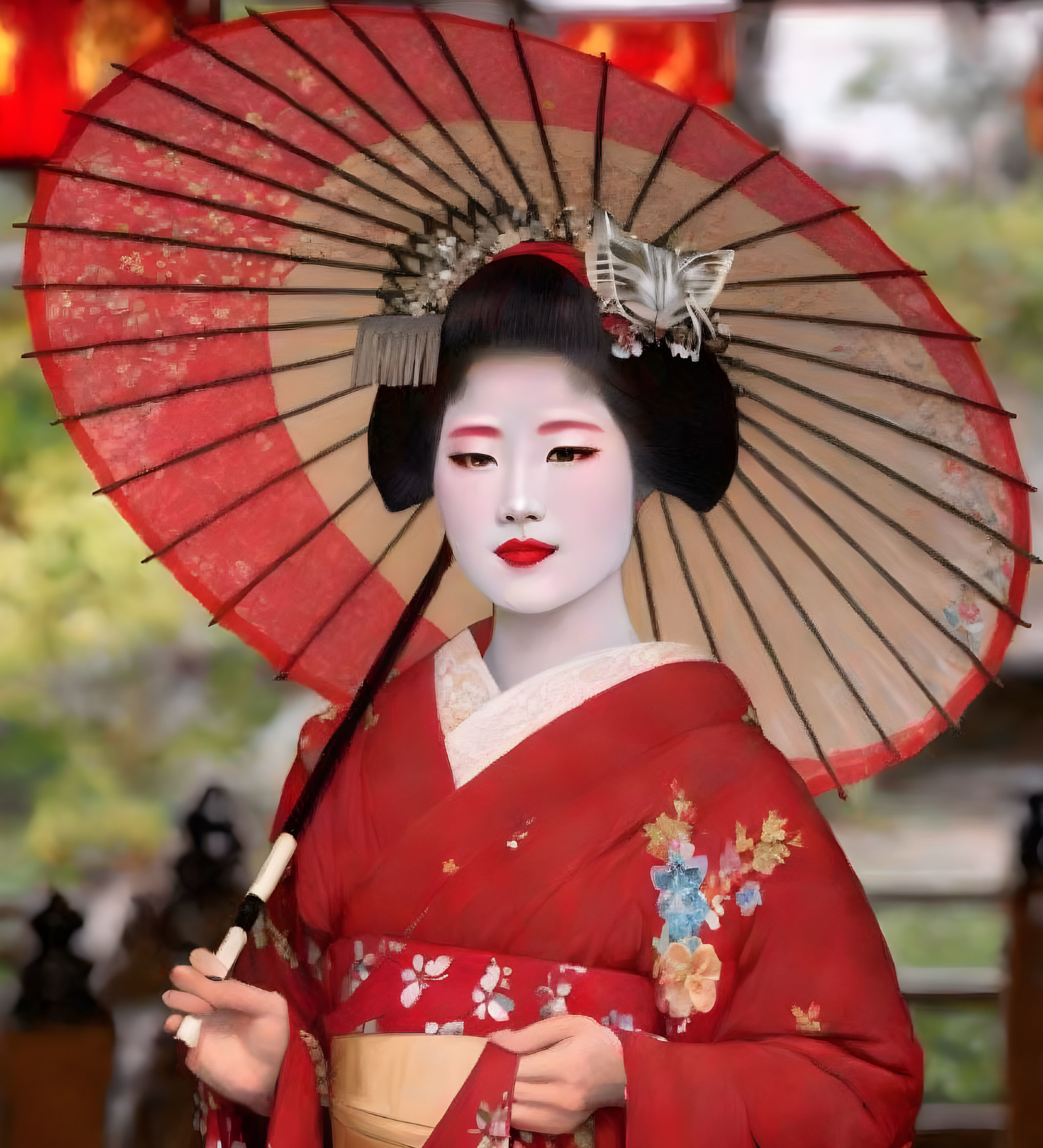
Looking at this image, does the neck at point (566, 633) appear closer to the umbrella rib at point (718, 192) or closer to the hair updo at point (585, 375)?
the hair updo at point (585, 375)

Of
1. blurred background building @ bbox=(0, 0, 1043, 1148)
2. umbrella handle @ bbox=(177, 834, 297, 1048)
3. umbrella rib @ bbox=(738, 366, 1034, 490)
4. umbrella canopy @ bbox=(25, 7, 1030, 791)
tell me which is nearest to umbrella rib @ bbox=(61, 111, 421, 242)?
umbrella canopy @ bbox=(25, 7, 1030, 791)

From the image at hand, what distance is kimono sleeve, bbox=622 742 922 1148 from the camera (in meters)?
1.46

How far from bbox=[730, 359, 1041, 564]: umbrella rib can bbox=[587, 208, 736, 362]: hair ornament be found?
124mm

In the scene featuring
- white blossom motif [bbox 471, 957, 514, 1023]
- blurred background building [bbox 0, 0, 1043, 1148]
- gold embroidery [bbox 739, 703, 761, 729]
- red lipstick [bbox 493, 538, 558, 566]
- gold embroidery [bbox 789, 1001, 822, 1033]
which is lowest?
gold embroidery [bbox 789, 1001, 822, 1033]

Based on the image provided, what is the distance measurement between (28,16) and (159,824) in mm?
2086

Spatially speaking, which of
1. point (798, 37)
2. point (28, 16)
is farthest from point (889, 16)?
point (28, 16)

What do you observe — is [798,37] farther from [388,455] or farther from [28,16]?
[388,455]

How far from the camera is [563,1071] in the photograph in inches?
57.2

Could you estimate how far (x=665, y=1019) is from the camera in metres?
1.54

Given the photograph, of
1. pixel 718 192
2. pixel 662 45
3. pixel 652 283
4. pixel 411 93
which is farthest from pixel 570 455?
pixel 662 45

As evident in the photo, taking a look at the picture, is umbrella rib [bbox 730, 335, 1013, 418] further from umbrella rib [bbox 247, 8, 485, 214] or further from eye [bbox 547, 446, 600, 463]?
umbrella rib [bbox 247, 8, 485, 214]

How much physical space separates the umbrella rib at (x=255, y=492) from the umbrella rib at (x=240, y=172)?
0.26m

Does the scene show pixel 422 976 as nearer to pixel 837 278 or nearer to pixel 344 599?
pixel 344 599

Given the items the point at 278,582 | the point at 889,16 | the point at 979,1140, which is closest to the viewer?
the point at 278,582
